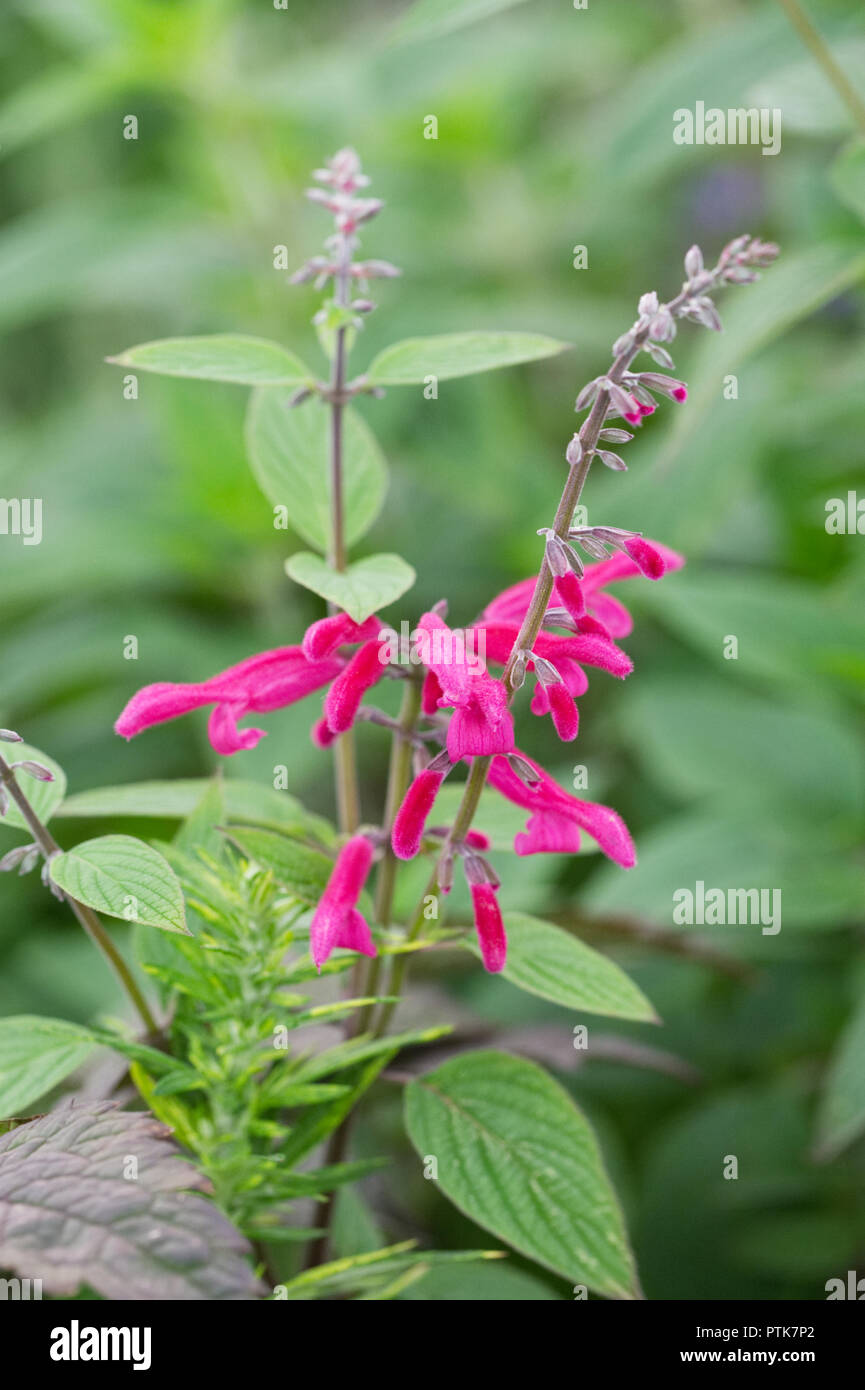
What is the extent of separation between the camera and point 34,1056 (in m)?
0.54

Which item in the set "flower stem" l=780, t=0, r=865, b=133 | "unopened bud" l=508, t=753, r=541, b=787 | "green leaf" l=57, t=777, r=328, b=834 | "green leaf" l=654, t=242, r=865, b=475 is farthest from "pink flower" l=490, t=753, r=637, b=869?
"flower stem" l=780, t=0, r=865, b=133

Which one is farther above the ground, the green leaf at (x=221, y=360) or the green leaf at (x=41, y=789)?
the green leaf at (x=221, y=360)

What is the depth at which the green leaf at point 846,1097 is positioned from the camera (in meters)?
0.81

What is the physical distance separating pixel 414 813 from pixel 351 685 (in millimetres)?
59

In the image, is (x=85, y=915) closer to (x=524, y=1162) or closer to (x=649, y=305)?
(x=524, y=1162)

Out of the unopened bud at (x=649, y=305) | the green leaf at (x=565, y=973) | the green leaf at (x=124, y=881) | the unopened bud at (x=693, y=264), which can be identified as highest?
Answer: the unopened bud at (x=693, y=264)

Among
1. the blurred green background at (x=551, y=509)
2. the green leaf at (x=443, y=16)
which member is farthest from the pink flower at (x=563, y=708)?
the green leaf at (x=443, y=16)

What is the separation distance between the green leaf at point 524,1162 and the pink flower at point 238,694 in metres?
0.19

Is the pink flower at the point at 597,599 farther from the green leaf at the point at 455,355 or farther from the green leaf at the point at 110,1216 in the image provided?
the green leaf at the point at 110,1216

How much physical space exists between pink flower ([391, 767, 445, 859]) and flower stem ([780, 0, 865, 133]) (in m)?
0.59

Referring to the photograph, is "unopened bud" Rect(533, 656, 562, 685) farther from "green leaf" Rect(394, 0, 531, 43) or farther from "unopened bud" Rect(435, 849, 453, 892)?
"green leaf" Rect(394, 0, 531, 43)

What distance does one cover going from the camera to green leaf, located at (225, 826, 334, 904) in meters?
0.55

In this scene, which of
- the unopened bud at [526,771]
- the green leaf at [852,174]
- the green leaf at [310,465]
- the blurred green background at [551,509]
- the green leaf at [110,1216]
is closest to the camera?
the green leaf at [110,1216]

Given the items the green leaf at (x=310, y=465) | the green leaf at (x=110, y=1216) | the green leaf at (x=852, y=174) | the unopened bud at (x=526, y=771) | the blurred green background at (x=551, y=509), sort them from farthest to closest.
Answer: the blurred green background at (x=551, y=509), the green leaf at (x=852, y=174), the green leaf at (x=310, y=465), the unopened bud at (x=526, y=771), the green leaf at (x=110, y=1216)
